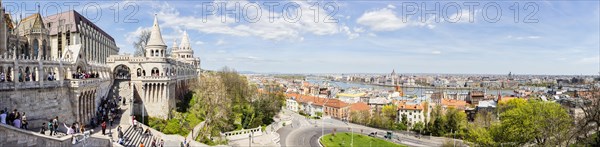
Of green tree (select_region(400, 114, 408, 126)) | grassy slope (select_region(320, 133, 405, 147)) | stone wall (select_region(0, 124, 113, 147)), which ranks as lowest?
grassy slope (select_region(320, 133, 405, 147))

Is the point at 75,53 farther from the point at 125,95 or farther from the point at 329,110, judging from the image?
the point at 329,110

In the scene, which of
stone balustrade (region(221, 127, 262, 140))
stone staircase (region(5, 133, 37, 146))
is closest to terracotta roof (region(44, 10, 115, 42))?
stone balustrade (region(221, 127, 262, 140))

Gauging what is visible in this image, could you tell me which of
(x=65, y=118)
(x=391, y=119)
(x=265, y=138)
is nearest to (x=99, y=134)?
(x=65, y=118)

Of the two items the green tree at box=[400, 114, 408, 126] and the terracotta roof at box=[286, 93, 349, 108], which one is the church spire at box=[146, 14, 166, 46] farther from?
the terracotta roof at box=[286, 93, 349, 108]

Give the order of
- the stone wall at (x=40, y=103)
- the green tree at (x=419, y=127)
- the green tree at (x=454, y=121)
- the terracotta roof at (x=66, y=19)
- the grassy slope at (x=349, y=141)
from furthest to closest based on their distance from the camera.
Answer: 1. the green tree at (x=419, y=127)
2. the green tree at (x=454, y=121)
3. the grassy slope at (x=349, y=141)
4. the terracotta roof at (x=66, y=19)
5. the stone wall at (x=40, y=103)

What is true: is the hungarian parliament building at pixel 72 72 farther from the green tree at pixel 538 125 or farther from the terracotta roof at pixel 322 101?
the terracotta roof at pixel 322 101

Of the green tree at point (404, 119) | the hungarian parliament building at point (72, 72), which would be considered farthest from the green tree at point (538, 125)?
the green tree at point (404, 119)

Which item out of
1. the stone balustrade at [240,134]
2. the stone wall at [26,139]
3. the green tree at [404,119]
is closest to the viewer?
the stone wall at [26,139]
